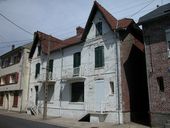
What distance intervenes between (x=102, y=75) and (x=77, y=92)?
4127mm

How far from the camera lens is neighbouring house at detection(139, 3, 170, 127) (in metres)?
14.7

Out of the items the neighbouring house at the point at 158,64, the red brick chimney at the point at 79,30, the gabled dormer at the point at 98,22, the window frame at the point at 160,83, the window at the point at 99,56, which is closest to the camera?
the neighbouring house at the point at 158,64

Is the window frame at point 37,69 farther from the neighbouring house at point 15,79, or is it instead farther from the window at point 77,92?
the window at point 77,92

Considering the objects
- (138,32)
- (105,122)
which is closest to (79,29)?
(138,32)

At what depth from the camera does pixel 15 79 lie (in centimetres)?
3272

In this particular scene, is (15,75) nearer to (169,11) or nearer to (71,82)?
(71,82)

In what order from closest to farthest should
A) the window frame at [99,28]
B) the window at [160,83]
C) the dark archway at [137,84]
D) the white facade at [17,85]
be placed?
the window at [160,83]
the dark archway at [137,84]
the window frame at [99,28]
the white facade at [17,85]

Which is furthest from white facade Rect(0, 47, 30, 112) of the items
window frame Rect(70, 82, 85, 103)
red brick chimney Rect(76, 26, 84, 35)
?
window frame Rect(70, 82, 85, 103)

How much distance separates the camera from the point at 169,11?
595 inches

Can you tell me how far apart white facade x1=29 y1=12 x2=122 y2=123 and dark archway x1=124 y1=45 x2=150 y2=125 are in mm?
1699

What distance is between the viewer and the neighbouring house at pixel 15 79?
3066 cm

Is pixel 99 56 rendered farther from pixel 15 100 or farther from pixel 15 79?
pixel 15 100

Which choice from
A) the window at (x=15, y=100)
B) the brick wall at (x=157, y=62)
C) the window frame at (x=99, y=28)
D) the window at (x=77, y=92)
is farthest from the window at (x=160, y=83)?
the window at (x=15, y=100)

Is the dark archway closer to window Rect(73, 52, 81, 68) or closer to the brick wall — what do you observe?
the brick wall
